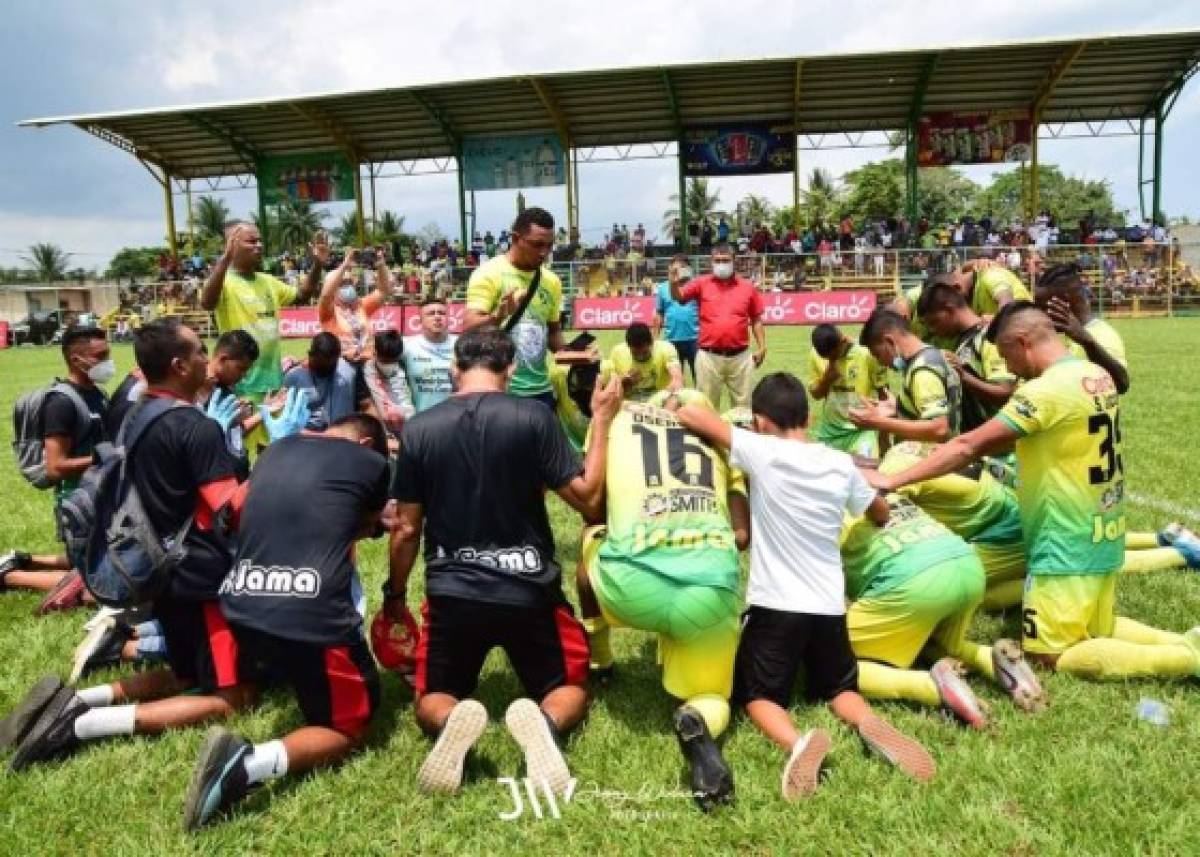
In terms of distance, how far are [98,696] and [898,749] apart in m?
3.30

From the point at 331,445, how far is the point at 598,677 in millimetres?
1644

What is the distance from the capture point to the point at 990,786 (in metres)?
3.02

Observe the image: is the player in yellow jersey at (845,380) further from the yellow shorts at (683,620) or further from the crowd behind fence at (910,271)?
the crowd behind fence at (910,271)

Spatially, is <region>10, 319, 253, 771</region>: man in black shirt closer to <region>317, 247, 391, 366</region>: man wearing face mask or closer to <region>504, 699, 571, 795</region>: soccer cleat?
<region>504, 699, 571, 795</region>: soccer cleat

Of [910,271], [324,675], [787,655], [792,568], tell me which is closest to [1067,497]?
[792,568]

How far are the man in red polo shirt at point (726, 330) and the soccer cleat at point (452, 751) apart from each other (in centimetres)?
669

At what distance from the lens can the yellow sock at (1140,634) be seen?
3.95m

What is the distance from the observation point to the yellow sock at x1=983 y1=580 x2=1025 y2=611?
472cm

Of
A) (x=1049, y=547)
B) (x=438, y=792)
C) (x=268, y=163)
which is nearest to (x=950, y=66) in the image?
(x=268, y=163)

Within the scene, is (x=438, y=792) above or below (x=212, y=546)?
below

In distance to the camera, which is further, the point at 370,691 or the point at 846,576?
the point at 846,576

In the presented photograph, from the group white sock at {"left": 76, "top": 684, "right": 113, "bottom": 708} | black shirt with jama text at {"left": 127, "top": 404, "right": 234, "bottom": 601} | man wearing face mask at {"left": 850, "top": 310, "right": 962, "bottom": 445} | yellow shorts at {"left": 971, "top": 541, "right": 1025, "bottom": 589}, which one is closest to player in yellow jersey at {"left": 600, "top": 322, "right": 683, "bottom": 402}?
man wearing face mask at {"left": 850, "top": 310, "right": 962, "bottom": 445}

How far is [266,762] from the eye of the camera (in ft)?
10.1

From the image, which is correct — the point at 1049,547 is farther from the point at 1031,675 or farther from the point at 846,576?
the point at 846,576
